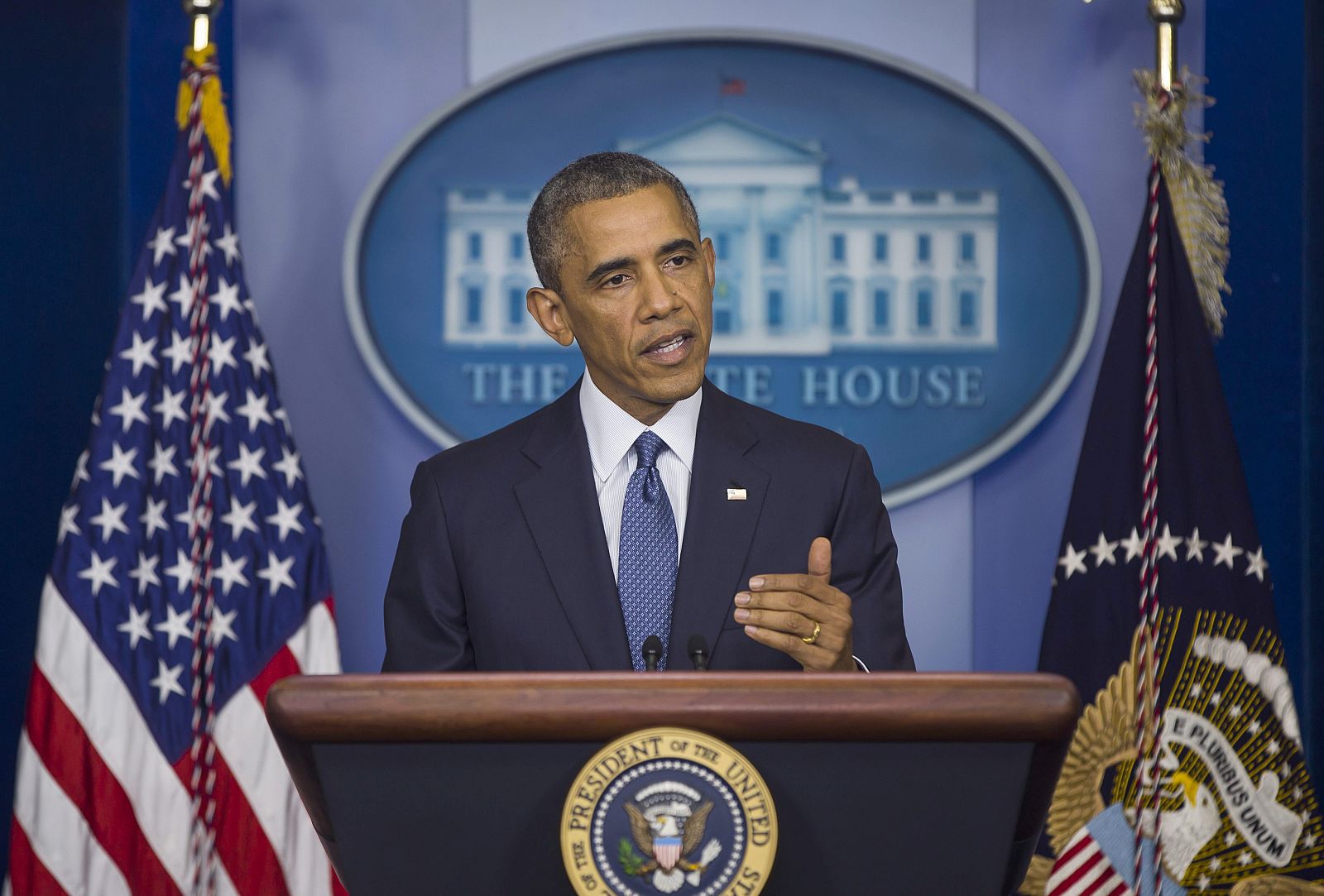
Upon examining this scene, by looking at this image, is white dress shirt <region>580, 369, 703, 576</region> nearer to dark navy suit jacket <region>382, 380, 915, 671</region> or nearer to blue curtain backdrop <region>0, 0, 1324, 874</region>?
dark navy suit jacket <region>382, 380, 915, 671</region>

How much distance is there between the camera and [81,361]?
2.97m

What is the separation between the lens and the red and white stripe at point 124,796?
8.32ft

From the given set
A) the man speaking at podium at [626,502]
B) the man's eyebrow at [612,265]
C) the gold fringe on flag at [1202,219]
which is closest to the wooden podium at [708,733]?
the man speaking at podium at [626,502]

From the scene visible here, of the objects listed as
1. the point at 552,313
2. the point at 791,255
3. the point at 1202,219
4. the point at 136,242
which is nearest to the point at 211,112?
the point at 136,242

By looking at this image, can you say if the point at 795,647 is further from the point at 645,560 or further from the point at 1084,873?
the point at 1084,873

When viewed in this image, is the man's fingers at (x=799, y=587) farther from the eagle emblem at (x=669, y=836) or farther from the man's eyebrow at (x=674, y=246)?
the man's eyebrow at (x=674, y=246)

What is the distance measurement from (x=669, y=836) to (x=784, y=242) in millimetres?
2092

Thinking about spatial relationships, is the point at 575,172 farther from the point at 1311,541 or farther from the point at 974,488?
the point at 1311,541

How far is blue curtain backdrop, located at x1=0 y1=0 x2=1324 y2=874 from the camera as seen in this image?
279 centimetres

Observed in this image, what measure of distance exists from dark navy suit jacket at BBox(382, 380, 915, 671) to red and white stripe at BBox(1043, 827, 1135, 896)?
2.93 feet

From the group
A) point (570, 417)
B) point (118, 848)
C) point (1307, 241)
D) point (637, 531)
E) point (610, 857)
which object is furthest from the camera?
point (1307, 241)

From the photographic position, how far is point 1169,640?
2.56m

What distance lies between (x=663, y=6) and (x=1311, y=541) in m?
1.78

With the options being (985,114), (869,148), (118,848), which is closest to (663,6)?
(869,148)
